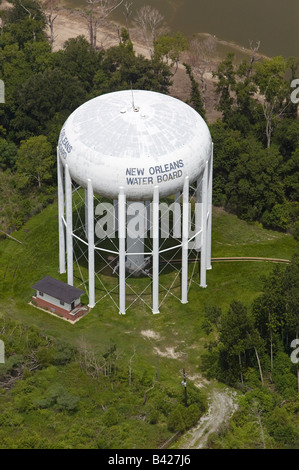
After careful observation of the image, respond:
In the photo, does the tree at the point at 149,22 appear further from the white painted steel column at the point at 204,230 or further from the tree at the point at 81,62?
the white painted steel column at the point at 204,230

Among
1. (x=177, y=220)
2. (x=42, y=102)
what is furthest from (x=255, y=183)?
(x=42, y=102)

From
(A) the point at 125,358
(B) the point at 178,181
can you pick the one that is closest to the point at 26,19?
(B) the point at 178,181

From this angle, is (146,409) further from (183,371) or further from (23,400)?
(23,400)

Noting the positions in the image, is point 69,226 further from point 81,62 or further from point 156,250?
point 81,62

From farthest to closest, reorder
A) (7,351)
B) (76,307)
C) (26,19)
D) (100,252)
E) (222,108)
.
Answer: (26,19) → (222,108) → (100,252) → (76,307) → (7,351)

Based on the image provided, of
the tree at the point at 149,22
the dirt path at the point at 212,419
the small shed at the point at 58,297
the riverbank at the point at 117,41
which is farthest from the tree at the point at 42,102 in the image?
the dirt path at the point at 212,419
